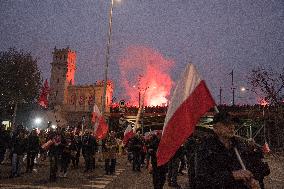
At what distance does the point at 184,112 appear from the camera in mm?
5117

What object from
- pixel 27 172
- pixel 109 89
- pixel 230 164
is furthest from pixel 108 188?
pixel 109 89

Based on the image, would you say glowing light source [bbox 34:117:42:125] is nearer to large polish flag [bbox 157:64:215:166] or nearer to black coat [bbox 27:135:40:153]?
black coat [bbox 27:135:40:153]

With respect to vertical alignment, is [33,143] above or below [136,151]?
above

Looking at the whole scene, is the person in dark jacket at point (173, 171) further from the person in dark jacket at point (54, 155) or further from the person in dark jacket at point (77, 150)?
the person in dark jacket at point (77, 150)

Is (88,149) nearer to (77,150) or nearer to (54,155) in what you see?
(77,150)

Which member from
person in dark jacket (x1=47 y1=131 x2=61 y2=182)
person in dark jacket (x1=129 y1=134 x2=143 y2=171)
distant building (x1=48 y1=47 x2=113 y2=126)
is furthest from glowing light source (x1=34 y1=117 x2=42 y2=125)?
person in dark jacket (x1=47 y1=131 x2=61 y2=182)

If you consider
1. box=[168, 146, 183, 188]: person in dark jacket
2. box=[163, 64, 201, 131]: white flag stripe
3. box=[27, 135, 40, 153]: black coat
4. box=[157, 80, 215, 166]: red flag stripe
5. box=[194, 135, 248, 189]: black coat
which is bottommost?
box=[168, 146, 183, 188]: person in dark jacket

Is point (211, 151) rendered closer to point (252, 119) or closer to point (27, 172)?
point (27, 172)

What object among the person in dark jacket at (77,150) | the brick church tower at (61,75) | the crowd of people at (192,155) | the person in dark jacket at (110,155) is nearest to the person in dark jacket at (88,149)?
the crowd of people at (192,155)

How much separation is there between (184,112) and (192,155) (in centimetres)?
160

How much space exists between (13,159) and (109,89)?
74293mm

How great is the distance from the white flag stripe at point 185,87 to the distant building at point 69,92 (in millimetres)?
77287

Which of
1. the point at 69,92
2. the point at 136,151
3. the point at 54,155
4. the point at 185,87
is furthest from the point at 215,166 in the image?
the point at 69,92

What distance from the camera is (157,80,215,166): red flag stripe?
499 cm
